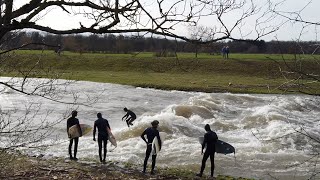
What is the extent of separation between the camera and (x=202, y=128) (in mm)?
22125

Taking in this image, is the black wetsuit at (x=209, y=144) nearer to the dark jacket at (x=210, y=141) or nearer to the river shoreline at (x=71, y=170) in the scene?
the dark jacket at (x=210, y=141)

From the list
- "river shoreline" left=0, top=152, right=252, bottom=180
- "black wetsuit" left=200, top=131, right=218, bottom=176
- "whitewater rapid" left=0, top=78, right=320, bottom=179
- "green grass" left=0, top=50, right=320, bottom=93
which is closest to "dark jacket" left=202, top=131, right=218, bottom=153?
"black wetsuit" left=200, top=131, right=218, bottom=176

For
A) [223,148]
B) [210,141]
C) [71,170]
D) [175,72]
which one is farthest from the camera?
[175,72]

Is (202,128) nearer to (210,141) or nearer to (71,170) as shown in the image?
(210,141)

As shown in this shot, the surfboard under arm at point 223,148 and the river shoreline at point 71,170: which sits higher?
the surfboard under arm at point 223,148

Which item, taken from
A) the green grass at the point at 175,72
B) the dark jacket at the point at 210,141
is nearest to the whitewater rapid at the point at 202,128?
the dark jacket at the point at 210,141

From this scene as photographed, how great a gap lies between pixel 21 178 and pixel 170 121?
1114 cm

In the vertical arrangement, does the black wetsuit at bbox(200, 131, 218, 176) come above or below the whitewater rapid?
above

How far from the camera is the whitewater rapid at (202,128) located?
51.0ft

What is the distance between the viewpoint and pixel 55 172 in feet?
42.1

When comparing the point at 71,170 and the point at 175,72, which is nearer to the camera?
the point at 71,170

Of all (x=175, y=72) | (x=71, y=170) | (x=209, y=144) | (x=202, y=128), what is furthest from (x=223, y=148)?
(x=175, y=72)

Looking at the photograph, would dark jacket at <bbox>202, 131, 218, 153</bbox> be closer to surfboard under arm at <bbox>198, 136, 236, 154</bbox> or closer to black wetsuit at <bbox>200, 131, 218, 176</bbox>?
black wetsuit at <bbox>200, 131, 218, 176</bbox>

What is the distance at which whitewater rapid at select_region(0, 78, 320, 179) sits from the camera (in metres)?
15.5
